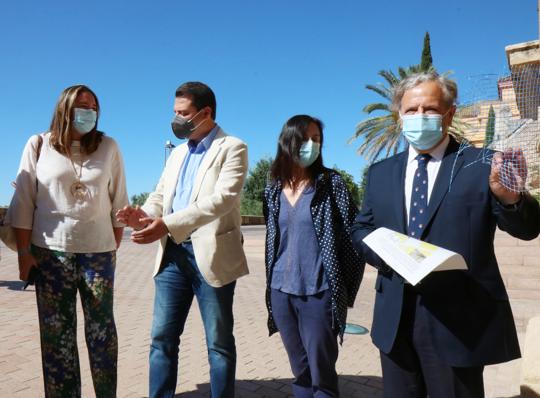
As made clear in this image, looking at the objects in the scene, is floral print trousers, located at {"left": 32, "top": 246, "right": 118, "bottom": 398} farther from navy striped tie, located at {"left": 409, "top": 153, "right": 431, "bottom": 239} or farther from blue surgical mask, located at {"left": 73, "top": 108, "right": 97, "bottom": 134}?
navy striped tie, located at {"left": 409, "top": 153, "right": 431, "bottom": 239}

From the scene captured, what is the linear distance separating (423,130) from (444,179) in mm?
225

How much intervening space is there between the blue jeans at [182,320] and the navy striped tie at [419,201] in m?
1.27

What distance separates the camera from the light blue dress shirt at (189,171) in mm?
2771

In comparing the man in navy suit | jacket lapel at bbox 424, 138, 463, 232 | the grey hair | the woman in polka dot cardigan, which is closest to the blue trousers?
the woman in polka dot cardigan

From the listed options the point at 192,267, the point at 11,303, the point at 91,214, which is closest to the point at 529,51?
the point at 192,267

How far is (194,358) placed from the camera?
4.25 m

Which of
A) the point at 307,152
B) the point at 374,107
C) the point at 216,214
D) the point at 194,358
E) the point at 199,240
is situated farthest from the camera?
the point at 374,107

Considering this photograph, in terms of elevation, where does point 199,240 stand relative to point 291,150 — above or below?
below

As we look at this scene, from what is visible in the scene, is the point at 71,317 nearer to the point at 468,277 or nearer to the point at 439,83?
the point at 468,277

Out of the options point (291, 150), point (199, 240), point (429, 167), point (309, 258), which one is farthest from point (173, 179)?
point (429, 167)

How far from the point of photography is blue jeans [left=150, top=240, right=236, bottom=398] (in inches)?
102

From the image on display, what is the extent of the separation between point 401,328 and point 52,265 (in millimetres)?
1996

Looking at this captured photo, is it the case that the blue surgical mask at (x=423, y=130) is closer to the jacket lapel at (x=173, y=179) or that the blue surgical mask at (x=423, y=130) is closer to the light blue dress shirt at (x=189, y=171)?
the light blue dress shirt at (x=189, y=171)

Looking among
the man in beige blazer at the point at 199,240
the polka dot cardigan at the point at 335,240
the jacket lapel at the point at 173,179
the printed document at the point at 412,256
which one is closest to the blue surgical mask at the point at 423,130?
the printed document at the point at 412,256
